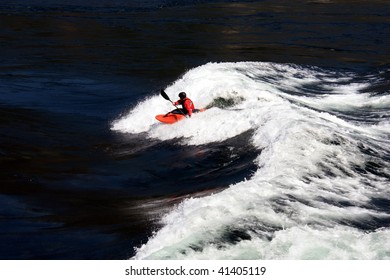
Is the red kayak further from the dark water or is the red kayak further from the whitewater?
the dark water

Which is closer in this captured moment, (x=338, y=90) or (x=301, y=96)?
(x=301, y=96)

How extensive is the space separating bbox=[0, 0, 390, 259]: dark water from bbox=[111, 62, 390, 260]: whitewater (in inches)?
23.5

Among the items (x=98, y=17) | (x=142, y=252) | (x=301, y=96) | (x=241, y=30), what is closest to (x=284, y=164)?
(x=142, y=252)

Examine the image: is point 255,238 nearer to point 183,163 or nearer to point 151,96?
point 183,163

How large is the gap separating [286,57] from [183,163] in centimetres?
1606

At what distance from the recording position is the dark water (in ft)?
38.0

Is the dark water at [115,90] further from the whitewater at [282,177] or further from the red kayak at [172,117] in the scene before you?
the red kayak at [172,117]

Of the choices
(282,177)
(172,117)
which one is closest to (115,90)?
(172,117)

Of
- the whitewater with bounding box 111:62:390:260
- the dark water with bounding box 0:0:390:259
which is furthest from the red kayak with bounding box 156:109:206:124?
the dark water with bounding box 0:0:390:259

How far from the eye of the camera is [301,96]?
21734mm

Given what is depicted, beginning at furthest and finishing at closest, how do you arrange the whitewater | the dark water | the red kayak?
the red kayak → the dark water → the whitewater

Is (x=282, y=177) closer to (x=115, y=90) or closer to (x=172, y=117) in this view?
(x=172, y=117)

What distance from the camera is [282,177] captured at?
38.8 ft

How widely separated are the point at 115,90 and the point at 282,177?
43.5 feet
